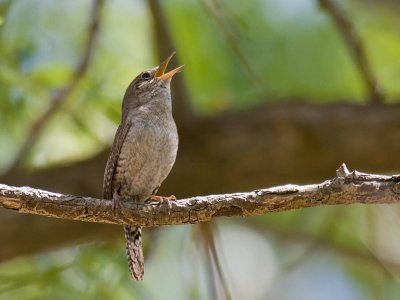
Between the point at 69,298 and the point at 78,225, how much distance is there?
1010 millimetres

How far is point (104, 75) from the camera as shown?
7715 millimetres

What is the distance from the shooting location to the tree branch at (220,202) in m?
4.38

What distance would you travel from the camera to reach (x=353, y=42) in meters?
7.33

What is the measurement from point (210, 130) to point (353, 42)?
153 centimetres

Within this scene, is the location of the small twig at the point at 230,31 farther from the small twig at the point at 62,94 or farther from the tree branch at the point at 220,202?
the tree branch at the point at 220,202

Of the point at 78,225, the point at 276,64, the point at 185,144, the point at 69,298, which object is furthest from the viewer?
the point at 276,64

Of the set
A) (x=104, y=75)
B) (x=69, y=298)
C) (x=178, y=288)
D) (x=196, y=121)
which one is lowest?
(x=69, y=298)

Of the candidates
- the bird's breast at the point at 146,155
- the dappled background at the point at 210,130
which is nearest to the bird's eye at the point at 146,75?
the dappled background at the point at 210,130

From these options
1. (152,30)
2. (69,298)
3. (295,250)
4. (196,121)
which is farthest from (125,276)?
(295,250)

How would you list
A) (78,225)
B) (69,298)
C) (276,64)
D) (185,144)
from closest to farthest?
1. (69,298)
2. (78,225)
3. (185,144)
4. (276,64)

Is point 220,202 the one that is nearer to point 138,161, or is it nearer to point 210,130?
point 138,161

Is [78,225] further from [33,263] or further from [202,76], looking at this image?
[202,76]

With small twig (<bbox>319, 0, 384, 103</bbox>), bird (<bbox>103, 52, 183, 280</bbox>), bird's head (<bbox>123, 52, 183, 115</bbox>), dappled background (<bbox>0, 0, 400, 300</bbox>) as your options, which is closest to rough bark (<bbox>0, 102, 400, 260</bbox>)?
dappled background (<bbox>0, 0, 400, 300</bbox>)

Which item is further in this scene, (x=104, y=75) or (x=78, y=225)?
(x=104, y=75)
